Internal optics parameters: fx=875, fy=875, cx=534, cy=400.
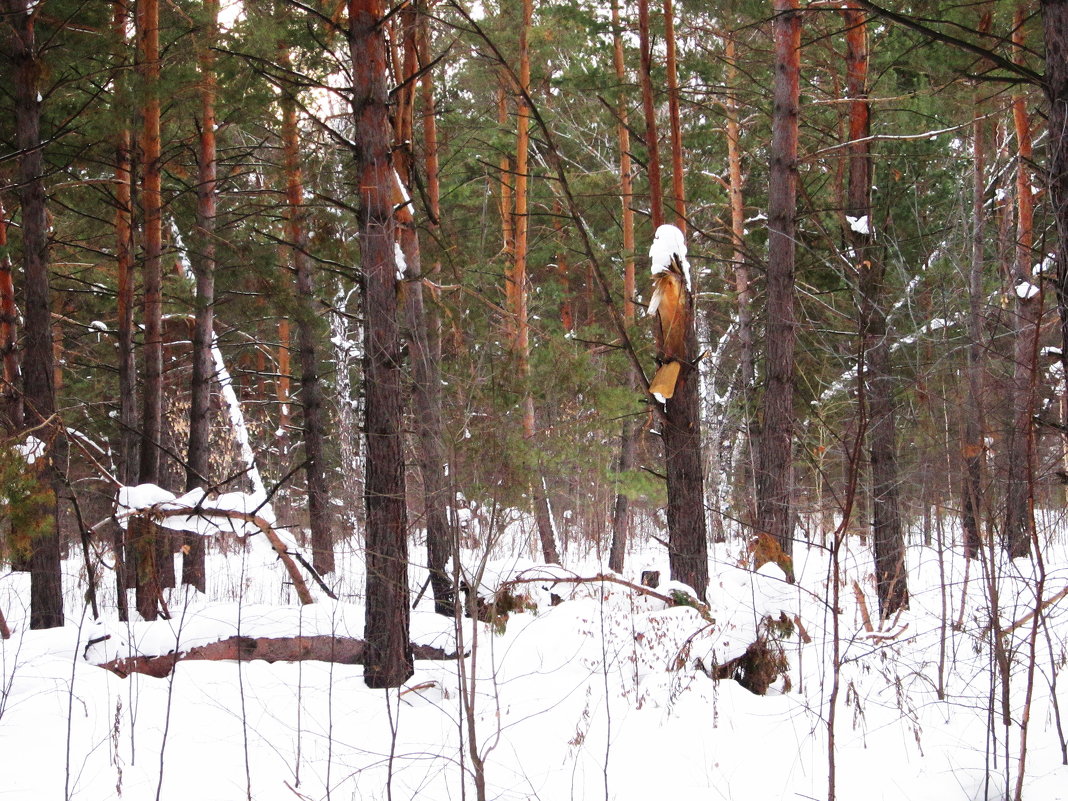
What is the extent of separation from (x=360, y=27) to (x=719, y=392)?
1621cm

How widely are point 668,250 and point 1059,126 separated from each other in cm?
337

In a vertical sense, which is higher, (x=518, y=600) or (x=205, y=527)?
(x=205, y=527)

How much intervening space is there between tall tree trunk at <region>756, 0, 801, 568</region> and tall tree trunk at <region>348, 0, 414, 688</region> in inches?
117

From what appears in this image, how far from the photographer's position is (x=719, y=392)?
20.8 m

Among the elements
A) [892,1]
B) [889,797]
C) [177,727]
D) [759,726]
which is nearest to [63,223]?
[177,727]

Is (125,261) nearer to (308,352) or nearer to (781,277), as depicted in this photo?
(308,352)

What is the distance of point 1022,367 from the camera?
4.18 meters

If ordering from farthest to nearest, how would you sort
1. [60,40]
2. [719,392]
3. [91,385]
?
[719,392] < [91,385] < [60,40]

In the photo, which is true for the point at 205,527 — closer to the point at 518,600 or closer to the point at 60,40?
the point at 518,600

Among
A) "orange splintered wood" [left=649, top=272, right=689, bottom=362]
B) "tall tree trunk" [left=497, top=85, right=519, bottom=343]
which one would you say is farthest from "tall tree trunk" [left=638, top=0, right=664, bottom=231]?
"tall tree trunk" [left=497, top=85, right=519, bottom=343]

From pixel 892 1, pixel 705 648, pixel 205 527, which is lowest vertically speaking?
pixel 705 648

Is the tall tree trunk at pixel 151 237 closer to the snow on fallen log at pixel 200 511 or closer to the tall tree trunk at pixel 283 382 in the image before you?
the snow on fallen log at pixel 200 511

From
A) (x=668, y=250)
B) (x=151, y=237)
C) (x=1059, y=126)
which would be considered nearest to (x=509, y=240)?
(x=151, y=237)

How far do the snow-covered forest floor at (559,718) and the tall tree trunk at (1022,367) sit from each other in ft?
1.65
